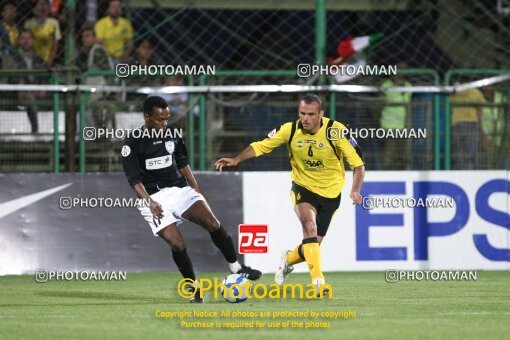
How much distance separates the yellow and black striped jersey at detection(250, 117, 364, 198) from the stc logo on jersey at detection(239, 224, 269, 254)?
3244mm

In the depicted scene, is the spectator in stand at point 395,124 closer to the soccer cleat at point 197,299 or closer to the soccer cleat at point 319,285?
the soccer cleat at point 319,285

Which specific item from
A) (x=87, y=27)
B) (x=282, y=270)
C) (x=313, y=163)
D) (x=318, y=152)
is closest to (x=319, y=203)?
(x=313, y=163)

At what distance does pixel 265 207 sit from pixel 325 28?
2703 millimetres

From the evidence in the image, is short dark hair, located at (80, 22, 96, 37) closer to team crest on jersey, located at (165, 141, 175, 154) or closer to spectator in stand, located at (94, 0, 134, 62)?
spectator in stand, located at (94, 0, 134, 62)

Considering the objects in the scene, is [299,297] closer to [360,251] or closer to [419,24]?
[360,251]

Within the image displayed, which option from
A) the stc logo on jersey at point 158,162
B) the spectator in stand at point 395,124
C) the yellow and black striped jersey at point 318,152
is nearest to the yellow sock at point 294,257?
the yellow and black striped jersey at point 318,152

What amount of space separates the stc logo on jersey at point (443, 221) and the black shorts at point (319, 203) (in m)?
3.25

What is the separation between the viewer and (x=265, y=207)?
53.7 ft

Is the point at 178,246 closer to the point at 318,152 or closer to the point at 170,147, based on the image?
the point at 170,147

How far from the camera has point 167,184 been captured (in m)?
12.5

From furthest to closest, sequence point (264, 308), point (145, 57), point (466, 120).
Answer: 1. point (145, 57)
2. point (466, 120)
3. point (264, 308)

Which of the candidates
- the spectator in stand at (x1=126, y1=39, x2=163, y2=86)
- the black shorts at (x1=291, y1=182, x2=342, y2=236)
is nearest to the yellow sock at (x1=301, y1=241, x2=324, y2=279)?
the black shorts at (x1=291, y1=182, x2=342, y2=236)

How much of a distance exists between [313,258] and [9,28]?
22.5 feet

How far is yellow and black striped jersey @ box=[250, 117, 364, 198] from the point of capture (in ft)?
41.9
